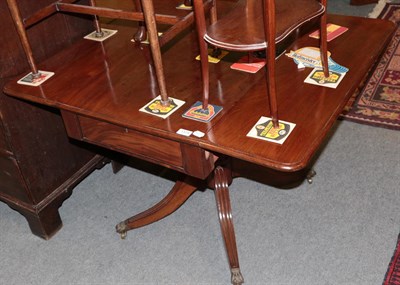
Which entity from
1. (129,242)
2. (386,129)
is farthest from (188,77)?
(386,129)

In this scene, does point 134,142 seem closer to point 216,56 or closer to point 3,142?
point 216,56

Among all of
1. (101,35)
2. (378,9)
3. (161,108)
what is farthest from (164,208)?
(378,9)

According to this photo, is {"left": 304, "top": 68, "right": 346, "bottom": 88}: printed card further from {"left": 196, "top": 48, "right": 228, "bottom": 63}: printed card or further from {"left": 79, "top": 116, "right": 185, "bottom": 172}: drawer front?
{"left": 79, "top": 116, "right": 185, "bottom": 172}: drawer front

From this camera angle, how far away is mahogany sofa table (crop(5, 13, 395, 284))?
145 cm

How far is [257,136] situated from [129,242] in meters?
0.94

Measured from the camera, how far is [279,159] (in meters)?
1.36

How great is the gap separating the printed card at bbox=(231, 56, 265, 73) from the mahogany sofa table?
0.10 feet

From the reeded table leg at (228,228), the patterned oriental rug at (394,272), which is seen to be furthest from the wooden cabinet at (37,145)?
the patterned oriental rug at (394,272)

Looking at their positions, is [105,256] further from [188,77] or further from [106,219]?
[188,77]

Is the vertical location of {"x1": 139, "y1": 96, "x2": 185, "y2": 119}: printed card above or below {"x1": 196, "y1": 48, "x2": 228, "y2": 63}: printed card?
below

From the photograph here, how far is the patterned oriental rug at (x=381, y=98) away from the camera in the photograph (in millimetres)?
2668

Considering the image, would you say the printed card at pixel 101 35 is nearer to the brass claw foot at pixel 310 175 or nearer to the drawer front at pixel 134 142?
the drawer front at pixel 134 142

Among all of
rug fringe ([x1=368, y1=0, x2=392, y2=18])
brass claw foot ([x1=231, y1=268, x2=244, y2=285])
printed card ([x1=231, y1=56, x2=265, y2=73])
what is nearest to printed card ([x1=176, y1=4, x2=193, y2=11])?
printed card ([x1=231, y1=56, x2=265, y2=73])

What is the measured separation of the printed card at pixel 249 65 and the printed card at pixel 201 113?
0.26 metres
